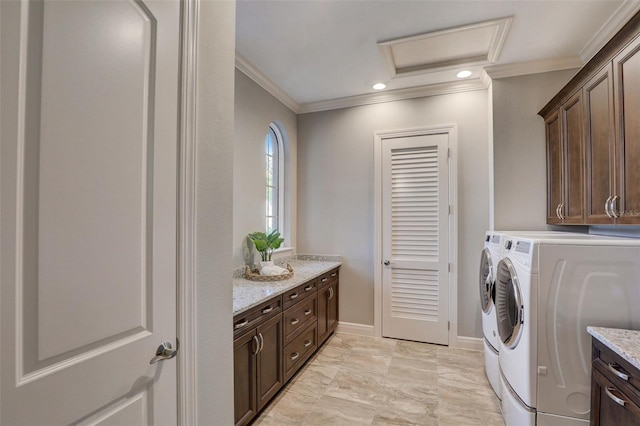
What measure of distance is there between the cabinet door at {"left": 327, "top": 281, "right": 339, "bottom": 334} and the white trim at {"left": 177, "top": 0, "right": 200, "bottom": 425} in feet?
7.54

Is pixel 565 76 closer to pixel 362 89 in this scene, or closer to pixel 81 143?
pixel 362 89

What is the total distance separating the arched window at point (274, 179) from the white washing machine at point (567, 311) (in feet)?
8.35

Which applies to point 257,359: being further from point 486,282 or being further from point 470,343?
point 470,343

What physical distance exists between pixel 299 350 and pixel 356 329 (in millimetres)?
1089

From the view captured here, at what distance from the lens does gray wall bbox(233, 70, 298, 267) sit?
8.82 ft

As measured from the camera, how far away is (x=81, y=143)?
771 millimetres

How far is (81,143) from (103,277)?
1.18ft

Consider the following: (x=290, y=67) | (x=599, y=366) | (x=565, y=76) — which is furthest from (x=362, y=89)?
(x=599, y=366)

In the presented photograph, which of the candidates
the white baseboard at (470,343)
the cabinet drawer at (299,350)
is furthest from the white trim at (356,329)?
the white baseboard at (470,343)

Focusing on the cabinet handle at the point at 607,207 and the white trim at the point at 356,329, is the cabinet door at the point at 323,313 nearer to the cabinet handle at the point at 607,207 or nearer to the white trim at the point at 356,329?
the white trim at the point at 356,329

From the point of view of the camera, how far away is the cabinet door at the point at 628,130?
4.83ft

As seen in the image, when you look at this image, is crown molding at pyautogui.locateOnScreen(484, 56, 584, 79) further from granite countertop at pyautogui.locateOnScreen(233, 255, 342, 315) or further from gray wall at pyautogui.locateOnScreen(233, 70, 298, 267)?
granite countertop at pyautogui.locateOnScreen(233, 255, 342, 315)

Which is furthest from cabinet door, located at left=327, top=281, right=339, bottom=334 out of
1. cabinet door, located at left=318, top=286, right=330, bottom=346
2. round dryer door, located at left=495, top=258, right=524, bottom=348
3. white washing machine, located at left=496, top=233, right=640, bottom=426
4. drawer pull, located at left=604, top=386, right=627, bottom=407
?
drawer pull, located at left=604, top=386, right=627, bottom=407

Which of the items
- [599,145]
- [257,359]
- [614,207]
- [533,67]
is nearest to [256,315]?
[257,359]
